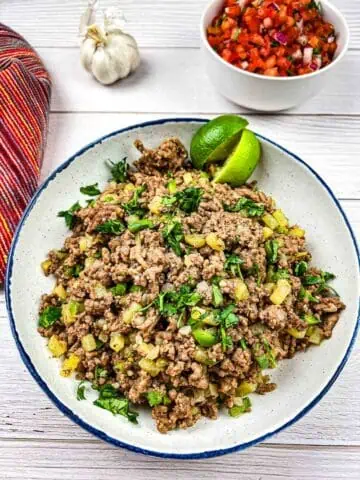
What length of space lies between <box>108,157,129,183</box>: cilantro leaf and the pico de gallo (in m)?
0.86

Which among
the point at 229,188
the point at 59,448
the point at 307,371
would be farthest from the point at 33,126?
the point at 307,371

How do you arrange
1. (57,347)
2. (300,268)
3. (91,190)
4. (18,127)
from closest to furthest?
(57,347) → (300,268) → (91,190) → (18,127)

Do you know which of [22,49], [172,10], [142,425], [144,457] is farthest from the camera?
[172,10]

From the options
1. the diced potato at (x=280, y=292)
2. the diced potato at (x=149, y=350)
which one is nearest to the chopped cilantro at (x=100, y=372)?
the diced potato at (x=149, y=350)

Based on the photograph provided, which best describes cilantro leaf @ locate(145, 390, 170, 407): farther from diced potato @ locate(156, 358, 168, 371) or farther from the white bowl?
the white bowl

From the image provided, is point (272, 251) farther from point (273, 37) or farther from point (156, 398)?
point (273, 37)

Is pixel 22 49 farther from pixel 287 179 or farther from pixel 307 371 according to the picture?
pixel 307 371

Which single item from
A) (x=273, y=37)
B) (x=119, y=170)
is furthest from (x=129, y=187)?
(x=273, y=37)

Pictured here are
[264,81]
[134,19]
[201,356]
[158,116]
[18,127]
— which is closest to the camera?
[201,356]

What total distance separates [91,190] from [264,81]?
108 centimetres

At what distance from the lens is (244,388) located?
279 centimetres

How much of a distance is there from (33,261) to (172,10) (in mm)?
1967

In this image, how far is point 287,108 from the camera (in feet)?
12.0

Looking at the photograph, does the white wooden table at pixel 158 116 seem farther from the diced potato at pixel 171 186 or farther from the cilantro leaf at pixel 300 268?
the diced potato at pixel 171 186
